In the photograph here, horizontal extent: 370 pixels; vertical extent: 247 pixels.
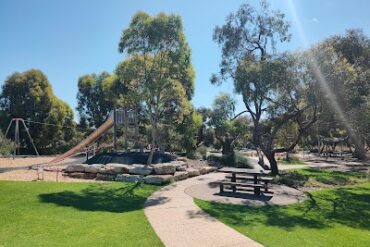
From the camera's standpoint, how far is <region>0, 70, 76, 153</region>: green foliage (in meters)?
37.3

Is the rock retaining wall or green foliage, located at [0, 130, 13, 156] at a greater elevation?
green foliage, located at [0, 130, 13, 156]

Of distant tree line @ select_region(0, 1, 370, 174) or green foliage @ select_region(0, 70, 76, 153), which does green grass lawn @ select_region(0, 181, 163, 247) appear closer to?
distant tree line @ select_region(0, 1, 370, 174)

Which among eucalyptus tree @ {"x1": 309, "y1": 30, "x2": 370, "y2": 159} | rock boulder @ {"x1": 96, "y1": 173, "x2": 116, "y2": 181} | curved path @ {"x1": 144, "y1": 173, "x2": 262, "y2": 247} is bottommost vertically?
curved path @ {"x1": 144, "y1": 173, "x2": 262, "y2": 247}

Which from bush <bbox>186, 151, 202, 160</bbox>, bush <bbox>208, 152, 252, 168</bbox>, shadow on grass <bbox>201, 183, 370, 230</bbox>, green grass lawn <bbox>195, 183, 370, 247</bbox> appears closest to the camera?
green grass lawn <bbox>195, 183, 370, 247</bbox>

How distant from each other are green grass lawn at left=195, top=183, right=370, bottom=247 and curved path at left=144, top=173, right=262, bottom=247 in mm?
335

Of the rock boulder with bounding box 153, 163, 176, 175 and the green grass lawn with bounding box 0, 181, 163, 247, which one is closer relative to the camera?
the green grass lawn with bounding box 0, 181, 163, 247

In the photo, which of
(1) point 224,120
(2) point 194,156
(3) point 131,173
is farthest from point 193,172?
(1) point 224,120

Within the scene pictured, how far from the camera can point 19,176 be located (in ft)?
50.2

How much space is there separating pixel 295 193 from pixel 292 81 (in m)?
5.64

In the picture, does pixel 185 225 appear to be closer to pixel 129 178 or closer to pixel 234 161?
pixel 129 178

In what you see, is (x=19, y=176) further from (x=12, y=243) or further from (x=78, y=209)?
(x=12, y=243)

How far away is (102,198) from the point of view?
1125 centimetres

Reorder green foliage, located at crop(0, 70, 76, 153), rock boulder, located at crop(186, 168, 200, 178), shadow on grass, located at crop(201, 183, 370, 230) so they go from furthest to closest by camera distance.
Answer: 1. green foliage, located at crop(0, 70, 76, 153)
2. rock boulder, located at crop(186, 168, 200, 178)
3. shadow on grass, located at crop(201, 183, 370, 230)

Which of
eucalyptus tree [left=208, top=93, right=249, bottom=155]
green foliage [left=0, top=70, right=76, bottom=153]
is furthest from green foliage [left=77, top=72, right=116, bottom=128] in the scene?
eucalyptus tree [left=208, top=93, right=249, bottom=155]
